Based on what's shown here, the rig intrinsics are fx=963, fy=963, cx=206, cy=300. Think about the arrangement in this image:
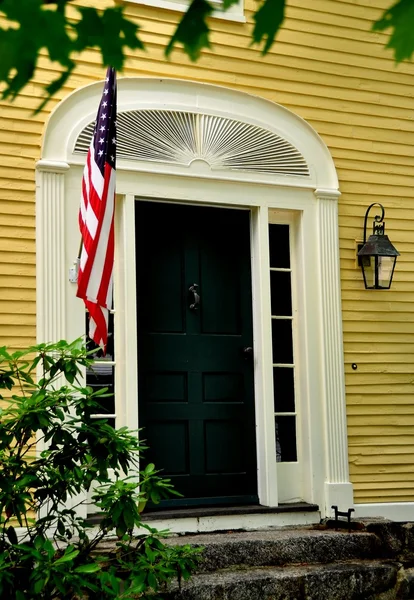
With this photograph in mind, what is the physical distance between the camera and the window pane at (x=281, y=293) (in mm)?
6887

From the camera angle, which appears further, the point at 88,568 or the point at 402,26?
the point at 88,568

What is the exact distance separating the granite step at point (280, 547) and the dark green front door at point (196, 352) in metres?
0.51

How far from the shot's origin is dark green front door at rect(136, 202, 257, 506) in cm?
639

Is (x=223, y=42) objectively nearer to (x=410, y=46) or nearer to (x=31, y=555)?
(x=31, y=555)

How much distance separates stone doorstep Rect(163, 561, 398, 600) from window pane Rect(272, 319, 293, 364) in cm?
158

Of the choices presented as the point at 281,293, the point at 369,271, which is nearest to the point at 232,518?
the point at 281,293

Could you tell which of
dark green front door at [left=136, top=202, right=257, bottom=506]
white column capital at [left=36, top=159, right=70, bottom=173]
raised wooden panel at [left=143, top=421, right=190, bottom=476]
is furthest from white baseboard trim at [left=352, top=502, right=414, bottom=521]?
white column capital at [left=36, top=159, right=70, bottom=173]

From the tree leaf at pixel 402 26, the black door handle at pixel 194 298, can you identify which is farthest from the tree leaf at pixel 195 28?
the black door handle at pixel 194 298

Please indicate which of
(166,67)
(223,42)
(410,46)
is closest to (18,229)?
(166,67)

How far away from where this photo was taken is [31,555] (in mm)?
4133

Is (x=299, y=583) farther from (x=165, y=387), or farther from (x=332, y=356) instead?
(x=332, y=356)

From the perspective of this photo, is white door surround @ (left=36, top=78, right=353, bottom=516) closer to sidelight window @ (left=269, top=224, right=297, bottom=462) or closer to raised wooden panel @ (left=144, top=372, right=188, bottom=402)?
sidelight window @ (left=269, top=224, right=297, bottom=462)

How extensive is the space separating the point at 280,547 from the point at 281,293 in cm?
188

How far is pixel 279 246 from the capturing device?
6.95 metres
